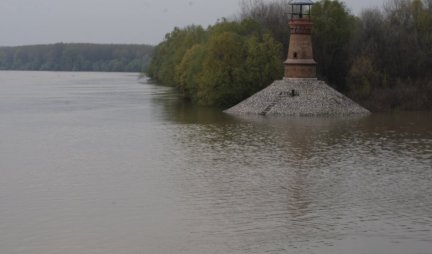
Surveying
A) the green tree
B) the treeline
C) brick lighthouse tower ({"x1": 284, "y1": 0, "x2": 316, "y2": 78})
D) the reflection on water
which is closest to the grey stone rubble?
brick lighthouse tower ({"x1": 284, "y1": 0, "x2": 316, "y2": 78})

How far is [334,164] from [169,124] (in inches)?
707

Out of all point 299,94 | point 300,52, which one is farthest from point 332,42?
point 299,94

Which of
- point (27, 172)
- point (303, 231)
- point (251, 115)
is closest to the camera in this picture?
point (303, 231)

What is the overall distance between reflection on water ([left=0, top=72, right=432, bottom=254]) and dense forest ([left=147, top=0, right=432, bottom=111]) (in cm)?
1427

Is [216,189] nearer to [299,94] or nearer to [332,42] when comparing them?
[299,94]

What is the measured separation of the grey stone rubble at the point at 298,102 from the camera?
49844 millimetres

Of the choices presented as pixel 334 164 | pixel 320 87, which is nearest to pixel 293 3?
pixel 320 87

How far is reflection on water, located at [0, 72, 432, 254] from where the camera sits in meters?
17.8

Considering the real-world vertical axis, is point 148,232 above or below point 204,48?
below

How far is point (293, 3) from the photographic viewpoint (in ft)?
170

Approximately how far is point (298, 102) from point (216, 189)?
27.5m

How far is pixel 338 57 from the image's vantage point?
65.8 meters

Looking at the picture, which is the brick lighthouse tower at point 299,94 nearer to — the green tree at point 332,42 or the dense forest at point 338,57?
the dense forest at point 338,57

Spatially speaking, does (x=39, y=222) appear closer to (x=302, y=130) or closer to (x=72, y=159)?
(x=72, y=159)
